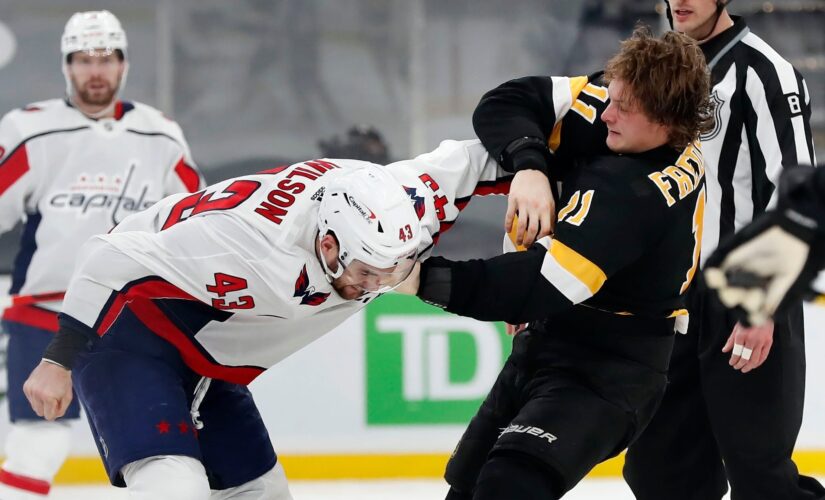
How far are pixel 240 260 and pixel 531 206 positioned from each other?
21.3 inches

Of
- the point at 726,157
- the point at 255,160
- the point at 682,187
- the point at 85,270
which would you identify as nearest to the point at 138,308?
the point at 85,270

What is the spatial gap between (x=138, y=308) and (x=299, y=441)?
2.28 m

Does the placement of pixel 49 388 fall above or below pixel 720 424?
above

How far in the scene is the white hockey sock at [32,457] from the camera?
3.81 metres

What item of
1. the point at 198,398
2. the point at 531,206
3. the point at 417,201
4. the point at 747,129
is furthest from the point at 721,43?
the point at 198,398

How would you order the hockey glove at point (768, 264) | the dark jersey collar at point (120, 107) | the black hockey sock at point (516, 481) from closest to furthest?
the hockey glove at point (768, 264)
the black hockey sock at point (516, 481)
the dark jersey collar at point (120, 107)

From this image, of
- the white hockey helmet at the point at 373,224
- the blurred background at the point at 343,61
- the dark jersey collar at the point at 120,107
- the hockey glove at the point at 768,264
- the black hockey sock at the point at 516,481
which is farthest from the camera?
the blurred background at the point at 343,61

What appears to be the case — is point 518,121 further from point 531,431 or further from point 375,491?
point 375,491

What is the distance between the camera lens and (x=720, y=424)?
2820 millimetres

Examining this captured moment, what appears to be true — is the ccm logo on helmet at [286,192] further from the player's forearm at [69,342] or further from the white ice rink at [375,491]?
the white ice rink at [375,491]

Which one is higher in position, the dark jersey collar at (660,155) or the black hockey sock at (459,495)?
the dark jersey collar at (660,155)

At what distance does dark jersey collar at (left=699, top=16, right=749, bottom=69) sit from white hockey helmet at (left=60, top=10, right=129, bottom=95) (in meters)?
2.26

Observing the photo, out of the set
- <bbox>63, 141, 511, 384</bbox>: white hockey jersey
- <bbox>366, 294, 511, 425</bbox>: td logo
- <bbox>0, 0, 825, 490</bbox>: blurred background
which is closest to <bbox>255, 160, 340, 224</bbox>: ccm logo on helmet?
<bbox>63, 141, 511, 384</bbox>: white hockey jersey

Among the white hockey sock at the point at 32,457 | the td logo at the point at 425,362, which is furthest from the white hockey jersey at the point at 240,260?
the td logo at the point at 425,362
